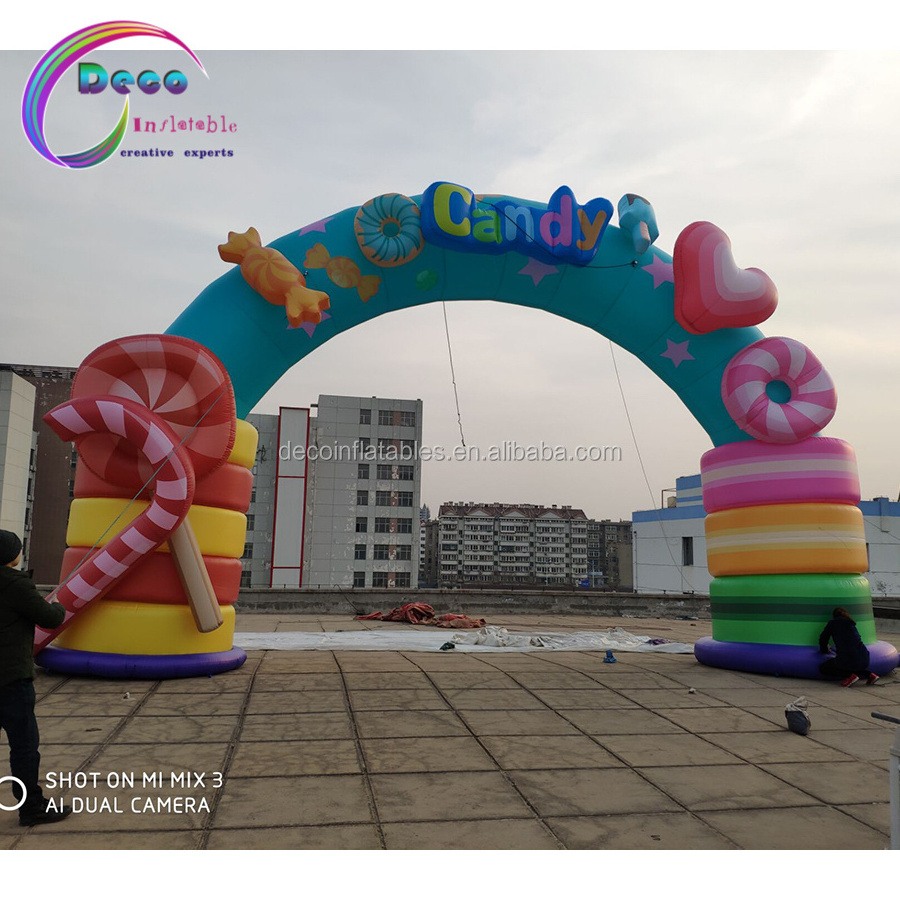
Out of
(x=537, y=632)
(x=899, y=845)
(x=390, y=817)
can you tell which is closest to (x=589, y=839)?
(x=390, y=817)

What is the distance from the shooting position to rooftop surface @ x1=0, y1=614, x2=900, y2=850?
3.23 metres

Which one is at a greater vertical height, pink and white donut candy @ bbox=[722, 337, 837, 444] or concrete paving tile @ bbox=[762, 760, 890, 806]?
pink and white donut candy @ bbox=[722, 337, 837, 444]

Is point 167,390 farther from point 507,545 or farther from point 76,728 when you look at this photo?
point 507,545

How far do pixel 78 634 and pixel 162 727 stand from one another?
218 centimetres

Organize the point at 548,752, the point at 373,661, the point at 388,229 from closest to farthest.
→ the point at 548,752 < the point at 373,661 < the point at 388,229

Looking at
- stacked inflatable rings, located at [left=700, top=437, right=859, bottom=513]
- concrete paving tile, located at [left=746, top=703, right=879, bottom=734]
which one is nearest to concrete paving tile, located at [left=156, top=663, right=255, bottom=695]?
concrete paving tile, located at [left=746, top=703, right=879, bottom=734]

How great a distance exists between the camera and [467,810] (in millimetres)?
3477

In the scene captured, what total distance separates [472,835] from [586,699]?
3.07m

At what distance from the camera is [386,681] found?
647 cm

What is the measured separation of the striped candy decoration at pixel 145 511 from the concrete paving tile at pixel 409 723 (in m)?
2.45

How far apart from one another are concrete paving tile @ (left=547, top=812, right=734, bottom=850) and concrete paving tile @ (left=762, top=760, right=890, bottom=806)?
0.95m

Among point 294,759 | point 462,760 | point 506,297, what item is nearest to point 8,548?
point 294,759

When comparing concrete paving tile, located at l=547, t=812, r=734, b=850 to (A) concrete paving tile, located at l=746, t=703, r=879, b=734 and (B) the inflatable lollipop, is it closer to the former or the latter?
(A) concrete paving tile, located at l=746, t=703, r=879, b=734

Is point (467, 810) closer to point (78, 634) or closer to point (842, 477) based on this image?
point (78, 634)
